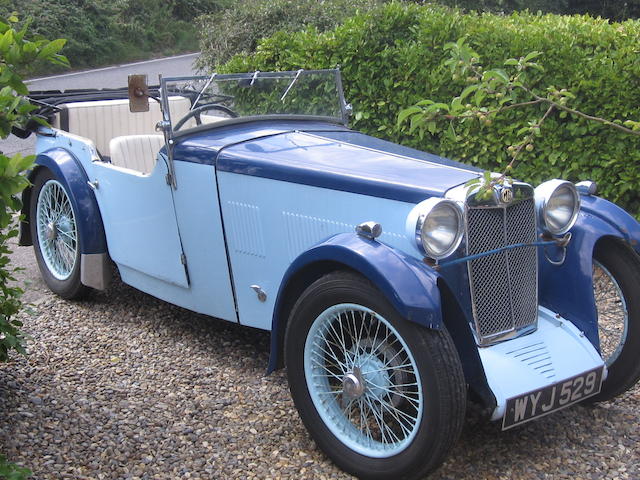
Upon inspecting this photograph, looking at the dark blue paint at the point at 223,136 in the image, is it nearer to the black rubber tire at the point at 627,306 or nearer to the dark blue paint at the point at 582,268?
the dark blue paint at the point at 582,268

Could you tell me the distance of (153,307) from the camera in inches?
184

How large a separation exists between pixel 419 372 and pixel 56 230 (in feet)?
9.79

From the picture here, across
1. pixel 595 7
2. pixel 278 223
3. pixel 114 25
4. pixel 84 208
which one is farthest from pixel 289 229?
pixel 114 25

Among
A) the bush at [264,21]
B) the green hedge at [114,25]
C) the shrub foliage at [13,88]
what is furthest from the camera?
the green hedge at [114,25]

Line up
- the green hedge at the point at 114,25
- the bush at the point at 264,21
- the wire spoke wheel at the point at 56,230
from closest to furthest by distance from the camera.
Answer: the wire spoke wheel at the point at 56,230 → the bush at the point at 264,21 → the green hedge at the point at 114,25

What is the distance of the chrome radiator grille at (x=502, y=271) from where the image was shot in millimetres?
2994

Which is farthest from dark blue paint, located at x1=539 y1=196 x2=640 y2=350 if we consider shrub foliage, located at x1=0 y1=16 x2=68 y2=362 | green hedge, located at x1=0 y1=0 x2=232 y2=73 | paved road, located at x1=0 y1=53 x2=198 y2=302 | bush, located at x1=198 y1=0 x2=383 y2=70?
green hedge, located at x1=0 y1=0 x2=232 y2=73

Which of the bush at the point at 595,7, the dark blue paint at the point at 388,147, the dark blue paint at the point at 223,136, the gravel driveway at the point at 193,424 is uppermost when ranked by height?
the dark blue paint at the point at 223,136

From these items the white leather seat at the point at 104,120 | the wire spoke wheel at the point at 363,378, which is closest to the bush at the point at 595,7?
the white leather seat at the point at 104,120

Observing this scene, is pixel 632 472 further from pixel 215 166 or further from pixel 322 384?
pixel 215 166

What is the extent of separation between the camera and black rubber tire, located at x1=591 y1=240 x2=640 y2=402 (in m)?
3.24

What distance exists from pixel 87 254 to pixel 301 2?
5.57m

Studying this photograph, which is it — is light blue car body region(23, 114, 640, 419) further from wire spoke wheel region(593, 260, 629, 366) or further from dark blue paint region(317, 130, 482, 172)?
wire spoke wheel region(593, 260, 629, 366)

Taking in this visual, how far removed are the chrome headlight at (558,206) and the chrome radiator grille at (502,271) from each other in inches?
2.9
